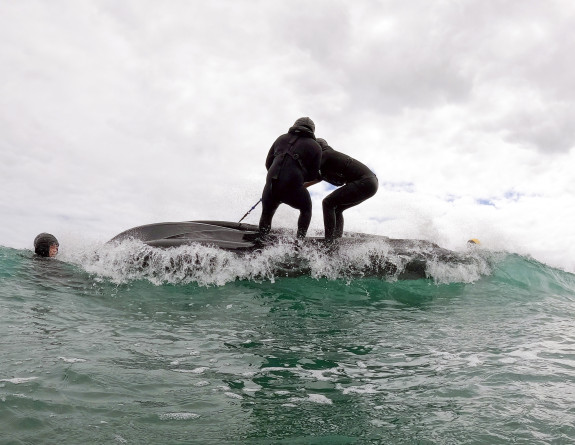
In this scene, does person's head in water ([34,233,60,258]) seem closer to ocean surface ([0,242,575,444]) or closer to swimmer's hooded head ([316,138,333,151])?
ocean surface ([0,242,575,444])

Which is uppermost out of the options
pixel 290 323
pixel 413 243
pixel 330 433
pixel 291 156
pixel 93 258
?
pixel 291 156

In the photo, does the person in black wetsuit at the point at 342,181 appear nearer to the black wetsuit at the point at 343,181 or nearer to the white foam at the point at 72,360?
the black wetsuit at the point at 343,181

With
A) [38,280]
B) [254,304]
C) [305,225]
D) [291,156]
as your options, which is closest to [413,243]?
[305,225]

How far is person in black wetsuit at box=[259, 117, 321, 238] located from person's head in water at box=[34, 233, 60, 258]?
424cm

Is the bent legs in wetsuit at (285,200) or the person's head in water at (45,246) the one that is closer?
the bent legs in wetsuit at (285,200)

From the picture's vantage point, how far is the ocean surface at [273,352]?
2721 millimetres

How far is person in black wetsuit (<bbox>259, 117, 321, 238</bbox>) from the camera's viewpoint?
7828mm

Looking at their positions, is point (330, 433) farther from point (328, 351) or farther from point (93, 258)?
point (93, 258)

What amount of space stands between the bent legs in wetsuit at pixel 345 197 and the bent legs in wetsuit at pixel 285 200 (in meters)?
0.41

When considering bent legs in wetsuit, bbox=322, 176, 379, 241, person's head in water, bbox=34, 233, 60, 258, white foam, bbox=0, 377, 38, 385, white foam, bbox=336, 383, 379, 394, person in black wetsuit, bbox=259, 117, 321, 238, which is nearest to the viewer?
white foam, bbox=0, 377, 38, 385

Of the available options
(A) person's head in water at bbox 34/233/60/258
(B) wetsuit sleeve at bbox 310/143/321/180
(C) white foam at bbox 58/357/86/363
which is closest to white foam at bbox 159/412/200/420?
(C) white foam at bbox 58/357/86/363

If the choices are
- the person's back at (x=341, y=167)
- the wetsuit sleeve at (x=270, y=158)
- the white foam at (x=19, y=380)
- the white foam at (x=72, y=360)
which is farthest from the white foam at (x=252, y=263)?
the white foam at (x=19, y=380)

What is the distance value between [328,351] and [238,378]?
1.11m

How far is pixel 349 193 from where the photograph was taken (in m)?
8.16
